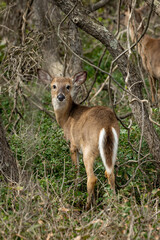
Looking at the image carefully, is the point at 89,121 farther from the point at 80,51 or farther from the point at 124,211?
the point at 80,51

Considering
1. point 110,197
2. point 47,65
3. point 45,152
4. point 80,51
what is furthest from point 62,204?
point 47,65

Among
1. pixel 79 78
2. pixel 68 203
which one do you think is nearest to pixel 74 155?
pixel 68 203

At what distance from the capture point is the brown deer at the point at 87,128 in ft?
13.8

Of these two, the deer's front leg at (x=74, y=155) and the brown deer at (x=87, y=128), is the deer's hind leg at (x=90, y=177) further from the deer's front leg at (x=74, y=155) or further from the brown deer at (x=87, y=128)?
the deer's front leg at (x=74, y=155)

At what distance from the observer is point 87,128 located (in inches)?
183

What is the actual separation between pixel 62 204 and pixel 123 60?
6.72ft

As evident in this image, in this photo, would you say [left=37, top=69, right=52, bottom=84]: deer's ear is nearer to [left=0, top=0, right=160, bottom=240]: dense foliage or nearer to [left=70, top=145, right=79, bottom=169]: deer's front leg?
[left=0, top=0, right=160, bottom=240]: dense foliage

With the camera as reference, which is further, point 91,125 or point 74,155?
point 74,155

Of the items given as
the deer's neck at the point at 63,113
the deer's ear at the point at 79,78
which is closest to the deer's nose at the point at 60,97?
the deer's neck at the point at 63,113

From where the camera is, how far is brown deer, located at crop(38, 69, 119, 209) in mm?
4214

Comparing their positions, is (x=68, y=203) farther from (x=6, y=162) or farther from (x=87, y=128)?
(x=87, y=128)

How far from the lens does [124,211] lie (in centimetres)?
325

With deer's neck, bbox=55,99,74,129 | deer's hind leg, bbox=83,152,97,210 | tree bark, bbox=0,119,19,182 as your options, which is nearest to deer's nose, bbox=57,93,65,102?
deer's neck, bbox=55,99,74,129

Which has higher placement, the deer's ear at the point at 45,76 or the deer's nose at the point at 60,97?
the deer's ear at the point at 45,76
